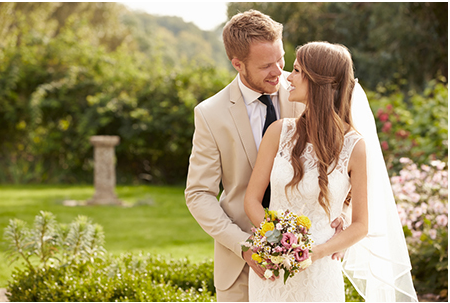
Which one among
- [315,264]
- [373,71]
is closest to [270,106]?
[315,264]

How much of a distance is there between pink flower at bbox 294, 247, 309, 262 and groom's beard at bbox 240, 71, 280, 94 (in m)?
1.02

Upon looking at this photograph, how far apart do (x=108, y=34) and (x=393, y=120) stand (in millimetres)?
23050

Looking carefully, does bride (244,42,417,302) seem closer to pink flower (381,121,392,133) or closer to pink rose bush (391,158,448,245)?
pink rose bush (391,158,448,245)

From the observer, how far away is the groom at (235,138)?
8.18 ft

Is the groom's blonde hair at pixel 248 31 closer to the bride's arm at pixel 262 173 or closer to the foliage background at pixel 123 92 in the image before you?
the bride's arm at pixel 262 173

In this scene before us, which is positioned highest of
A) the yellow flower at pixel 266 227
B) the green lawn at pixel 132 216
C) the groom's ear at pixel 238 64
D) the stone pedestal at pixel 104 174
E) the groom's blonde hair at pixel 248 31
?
the groom's blonde hair at pixel 248 31

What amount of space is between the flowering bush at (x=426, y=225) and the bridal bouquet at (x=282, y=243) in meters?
2.80

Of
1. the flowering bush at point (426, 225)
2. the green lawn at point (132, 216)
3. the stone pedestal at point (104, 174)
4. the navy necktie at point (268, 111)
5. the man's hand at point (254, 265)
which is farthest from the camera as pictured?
the stone pedestal at point (104, 174)

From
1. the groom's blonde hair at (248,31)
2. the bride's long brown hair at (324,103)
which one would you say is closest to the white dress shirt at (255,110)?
the groom's blonde hair at (248,31)

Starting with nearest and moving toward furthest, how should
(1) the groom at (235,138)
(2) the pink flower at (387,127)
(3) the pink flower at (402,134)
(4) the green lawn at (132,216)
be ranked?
(1) the groom at (235,138) → (4) the green lawn at (132,216) → (3) the pink flower at (402,134) → (2) the pink flower at (387,127)

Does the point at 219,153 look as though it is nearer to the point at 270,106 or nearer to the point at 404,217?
the point at 270,106

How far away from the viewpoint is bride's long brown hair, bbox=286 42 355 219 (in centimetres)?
218

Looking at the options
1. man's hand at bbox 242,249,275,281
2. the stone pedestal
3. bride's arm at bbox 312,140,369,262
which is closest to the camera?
bride's arm at bbox 312,140,369,262

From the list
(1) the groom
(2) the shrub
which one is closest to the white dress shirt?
(1) the groom
